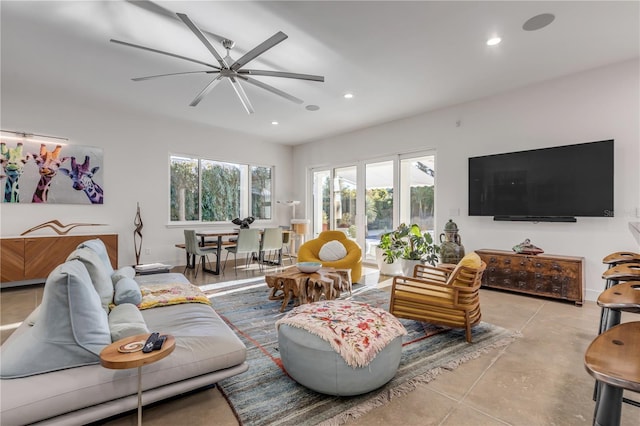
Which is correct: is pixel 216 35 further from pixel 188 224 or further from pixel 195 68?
pixel 188 224

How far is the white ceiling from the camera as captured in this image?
2.66 metres

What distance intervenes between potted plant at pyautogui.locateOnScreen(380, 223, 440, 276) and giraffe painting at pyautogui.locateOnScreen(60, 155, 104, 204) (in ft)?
16.9

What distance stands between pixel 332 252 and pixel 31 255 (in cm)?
442

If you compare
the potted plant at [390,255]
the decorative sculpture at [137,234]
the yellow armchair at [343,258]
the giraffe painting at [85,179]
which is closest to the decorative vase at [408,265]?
the potted plant at [390,255]

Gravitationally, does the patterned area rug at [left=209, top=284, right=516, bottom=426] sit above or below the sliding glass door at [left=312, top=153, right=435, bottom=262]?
below

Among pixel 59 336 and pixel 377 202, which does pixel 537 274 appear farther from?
pixel 59 336

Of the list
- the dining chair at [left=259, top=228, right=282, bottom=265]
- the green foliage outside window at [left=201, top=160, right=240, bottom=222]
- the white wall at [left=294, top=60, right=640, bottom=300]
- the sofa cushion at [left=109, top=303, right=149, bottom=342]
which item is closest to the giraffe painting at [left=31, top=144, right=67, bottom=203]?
the green foliage outside window at [left=201, top=160, right=240, bottom=222]

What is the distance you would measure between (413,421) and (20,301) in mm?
4881

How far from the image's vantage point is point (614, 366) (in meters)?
0.79

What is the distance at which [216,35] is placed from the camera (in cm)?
304

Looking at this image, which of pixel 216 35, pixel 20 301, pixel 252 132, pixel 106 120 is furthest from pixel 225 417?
pixel 252 132

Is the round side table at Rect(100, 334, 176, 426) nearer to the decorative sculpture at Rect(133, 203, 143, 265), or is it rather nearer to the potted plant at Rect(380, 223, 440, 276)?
the potted plant at Rect(380, 223, 440, 276)

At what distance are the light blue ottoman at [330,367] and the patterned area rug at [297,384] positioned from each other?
79 millimetres

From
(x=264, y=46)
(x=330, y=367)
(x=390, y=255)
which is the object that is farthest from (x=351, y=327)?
(x=390, y=255)
